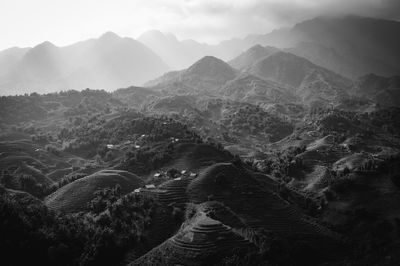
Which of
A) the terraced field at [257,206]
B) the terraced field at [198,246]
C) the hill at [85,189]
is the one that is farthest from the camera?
the hill at [85,189]

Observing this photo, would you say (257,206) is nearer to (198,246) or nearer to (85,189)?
(198,246)

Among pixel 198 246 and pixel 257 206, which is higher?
pixel 257 206

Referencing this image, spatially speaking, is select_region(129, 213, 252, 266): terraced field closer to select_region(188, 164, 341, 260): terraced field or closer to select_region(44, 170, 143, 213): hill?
select_region(188, 164, 341, 260): terraced field

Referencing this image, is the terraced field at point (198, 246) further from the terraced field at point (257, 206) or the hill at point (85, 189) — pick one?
the hill at point (85, 189)

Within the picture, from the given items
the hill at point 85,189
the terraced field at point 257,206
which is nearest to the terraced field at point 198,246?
the terraced field at point 257,206

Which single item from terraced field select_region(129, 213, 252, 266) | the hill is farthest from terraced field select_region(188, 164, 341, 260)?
the hill

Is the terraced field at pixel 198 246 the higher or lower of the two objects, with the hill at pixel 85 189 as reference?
lower

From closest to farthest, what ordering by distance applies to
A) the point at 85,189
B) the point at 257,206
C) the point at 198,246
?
the point at 198,246 < the point at 257,206 < the point at 85,189

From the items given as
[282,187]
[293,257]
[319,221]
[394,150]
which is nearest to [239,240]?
[293,257]

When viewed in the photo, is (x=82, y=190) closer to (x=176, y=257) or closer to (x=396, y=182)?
(x=176, y=257)

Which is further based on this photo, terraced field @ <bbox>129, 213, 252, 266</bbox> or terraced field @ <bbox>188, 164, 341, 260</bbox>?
terraced field @ <bbox>188, 164, 341, 260</bbox>

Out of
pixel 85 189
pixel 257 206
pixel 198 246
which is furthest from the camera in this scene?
pixel 85 189

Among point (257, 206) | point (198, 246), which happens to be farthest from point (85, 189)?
point (257, 206)

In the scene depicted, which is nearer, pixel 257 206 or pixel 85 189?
pixel 257 206
